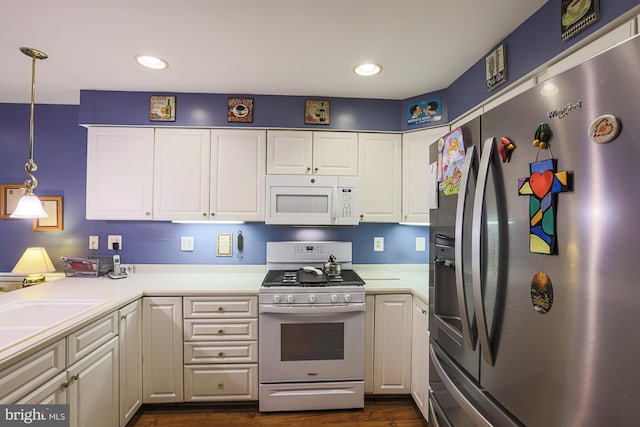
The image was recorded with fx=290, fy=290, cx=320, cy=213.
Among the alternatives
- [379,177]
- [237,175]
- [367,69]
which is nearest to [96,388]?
[237,175]

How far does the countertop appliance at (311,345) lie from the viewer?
6.56 ft

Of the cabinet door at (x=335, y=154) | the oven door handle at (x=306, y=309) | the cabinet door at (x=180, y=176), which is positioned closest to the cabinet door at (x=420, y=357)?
the oven door handle at (x=306, y=309)

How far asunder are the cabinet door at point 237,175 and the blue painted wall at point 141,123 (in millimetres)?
160

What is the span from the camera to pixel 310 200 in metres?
2.32

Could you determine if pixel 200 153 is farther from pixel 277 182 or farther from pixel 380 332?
pixel 380 332

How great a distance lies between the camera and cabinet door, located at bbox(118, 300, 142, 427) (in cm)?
179

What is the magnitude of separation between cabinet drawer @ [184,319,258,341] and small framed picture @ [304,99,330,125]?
1.63 metres

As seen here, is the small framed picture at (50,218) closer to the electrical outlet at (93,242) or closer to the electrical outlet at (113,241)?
the electrical outlet at (93,242)

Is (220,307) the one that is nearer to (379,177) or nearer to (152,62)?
(379,177)

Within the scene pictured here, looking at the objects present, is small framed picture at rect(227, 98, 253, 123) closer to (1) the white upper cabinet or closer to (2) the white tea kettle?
(1) the white upper cabinet

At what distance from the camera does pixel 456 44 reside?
1.69 m

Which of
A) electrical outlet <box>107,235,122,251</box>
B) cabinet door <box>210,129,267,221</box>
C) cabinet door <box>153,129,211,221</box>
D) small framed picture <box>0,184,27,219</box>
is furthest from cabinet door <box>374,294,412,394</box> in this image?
small framed picture <box>0,184,27,219</box>

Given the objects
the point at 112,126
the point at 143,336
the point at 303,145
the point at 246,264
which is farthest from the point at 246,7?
the point at 143,336

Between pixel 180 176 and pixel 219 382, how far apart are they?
5.16 feet
